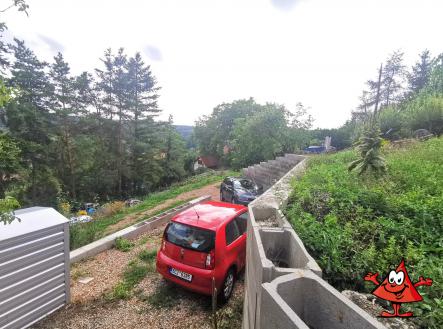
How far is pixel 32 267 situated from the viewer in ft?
12.1

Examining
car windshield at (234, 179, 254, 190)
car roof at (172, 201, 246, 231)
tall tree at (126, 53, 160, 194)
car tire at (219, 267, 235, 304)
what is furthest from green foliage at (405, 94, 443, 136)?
tall tree at (126, 53, 160, 194)

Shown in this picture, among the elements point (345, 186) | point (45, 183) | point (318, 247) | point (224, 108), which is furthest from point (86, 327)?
point (224, 108)

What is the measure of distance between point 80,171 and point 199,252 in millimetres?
25044

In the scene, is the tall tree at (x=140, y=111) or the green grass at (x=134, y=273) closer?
the green grass at (x=134, y=273)

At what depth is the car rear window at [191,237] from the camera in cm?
416

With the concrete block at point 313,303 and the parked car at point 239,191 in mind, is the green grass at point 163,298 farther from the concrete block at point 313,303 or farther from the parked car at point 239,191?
the parked car at point 239,191

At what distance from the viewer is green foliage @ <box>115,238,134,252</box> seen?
648cm

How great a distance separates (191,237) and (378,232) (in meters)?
2.91

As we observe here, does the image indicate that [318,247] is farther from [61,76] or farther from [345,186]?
[61,76]

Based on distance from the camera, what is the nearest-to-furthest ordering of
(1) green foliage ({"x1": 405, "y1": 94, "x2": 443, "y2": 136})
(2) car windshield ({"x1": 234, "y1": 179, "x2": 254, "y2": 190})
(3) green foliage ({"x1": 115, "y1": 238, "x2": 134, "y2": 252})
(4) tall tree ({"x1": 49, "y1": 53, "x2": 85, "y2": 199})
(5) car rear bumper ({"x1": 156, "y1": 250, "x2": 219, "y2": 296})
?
(5) car rear bumper ({"x1": 156, "y1": 250, "x2": 219, "y2": 296}) < (3) green foliage ({"x1": 115, "y1": 238, "x2": 134, "y2": 252}) < (2) car windshield ({"x1": 234, "y1": 179, "x2": 254, "y2": 190}) < (1) green foliage ({"x1": 405, "y1": 94, "x2": 443, "y2": 136}) < (4) tall tree ({"x1": 49, "y1": 53, "x2": 85, "y2": 199})

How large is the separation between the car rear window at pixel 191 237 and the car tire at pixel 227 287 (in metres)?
0.75

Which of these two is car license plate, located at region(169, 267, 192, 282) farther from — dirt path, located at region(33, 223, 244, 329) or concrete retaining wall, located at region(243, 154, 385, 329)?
concrete retaining wall, located at region(243, 154, 385, 329)

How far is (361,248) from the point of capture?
2.77 meters

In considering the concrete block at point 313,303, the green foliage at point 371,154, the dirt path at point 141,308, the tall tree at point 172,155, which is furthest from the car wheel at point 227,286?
the tall tree at point 172,155
